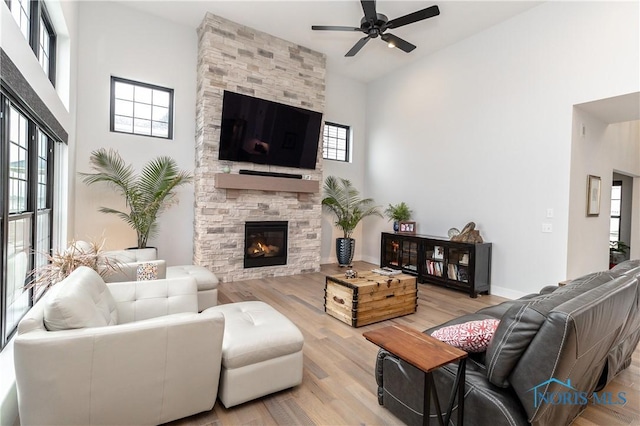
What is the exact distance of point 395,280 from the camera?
11.7 ft

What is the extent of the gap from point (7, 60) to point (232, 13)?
3.81 meters

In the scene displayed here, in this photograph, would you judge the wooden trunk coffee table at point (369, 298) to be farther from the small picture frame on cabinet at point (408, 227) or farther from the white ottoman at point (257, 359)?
the small picture frame on cabinet at point (408, 227)

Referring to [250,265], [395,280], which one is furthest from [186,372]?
[250,265]

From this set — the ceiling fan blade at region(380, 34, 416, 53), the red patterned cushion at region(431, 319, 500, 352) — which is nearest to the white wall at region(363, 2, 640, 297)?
the ceiling fan blade at region(380, 34, 416, 53)

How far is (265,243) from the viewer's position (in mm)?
5418

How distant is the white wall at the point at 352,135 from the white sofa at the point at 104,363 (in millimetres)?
4942

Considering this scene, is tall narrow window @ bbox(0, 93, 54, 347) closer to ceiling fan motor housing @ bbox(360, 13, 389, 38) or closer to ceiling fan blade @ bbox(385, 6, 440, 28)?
ceiling fan motor housing @ bbox(360, 13, 389, 38)

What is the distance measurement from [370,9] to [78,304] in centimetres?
404

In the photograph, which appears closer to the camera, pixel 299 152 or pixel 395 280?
pixel 395 280

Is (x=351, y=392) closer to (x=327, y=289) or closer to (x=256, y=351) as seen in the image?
(x=256, y=351)

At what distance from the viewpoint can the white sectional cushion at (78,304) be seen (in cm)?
150

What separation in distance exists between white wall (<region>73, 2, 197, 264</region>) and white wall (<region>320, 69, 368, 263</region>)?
8.89 ft

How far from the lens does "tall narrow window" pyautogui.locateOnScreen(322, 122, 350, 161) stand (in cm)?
675

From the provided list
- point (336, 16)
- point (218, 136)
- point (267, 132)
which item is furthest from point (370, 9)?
point (218, 136)
